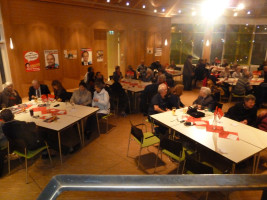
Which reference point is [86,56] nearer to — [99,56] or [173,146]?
[99,56]

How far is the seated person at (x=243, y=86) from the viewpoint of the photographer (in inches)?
300

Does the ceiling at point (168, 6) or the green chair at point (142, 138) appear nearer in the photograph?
the green chair at point (142, 138)

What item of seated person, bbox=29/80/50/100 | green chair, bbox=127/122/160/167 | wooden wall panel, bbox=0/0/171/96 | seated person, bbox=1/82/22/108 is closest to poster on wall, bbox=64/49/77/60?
wooden wall panel, bbox=0/0/171/96

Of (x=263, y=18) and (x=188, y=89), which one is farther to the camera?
(x=263, y=18)

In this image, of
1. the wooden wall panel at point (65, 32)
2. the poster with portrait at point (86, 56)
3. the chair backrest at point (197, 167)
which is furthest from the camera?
the poster with portrait at point (86, 56)

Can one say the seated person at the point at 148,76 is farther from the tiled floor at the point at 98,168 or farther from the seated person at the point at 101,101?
the tiled floor at the point at 98,168

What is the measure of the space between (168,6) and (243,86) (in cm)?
766

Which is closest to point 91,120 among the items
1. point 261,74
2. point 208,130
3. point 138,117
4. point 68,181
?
point 138,117

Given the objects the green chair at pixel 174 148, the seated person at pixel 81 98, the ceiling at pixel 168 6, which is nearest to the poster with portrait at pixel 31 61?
the ceiling at pixel 168 6

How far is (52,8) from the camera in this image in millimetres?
8906

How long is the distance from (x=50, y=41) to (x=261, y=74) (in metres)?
9.72

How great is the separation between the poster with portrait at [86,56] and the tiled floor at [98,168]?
5.71 meters

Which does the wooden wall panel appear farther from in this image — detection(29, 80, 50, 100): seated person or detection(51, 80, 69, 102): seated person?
detection(51, 80, 69, 102): seated person

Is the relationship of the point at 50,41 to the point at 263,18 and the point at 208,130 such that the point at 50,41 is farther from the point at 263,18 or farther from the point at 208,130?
the point at 263,18
